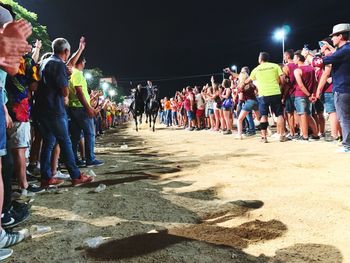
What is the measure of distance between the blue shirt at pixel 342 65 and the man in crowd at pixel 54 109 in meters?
4.49

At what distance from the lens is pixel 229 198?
366cm

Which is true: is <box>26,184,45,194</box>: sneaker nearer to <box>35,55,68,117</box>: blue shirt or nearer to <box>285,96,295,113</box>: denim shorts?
<box>35,55,68,117</box>: blue shirt

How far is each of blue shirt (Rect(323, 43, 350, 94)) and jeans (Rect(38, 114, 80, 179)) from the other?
4.61 metres

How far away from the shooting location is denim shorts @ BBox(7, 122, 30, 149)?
4109 mm

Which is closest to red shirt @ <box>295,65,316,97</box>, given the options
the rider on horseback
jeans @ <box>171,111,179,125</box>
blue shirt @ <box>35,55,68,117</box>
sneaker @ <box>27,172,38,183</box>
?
blue shirt @ <box>35,55,68,117</box>

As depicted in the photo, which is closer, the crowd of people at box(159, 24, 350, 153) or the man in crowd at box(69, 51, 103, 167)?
the man in crowd at box(69, 51, 103, 167)

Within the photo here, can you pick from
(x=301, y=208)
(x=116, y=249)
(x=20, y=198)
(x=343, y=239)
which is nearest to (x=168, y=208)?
(x=116, y=249)

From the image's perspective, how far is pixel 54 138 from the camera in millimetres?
4789

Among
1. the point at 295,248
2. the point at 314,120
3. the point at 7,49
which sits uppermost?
the point at 7,49

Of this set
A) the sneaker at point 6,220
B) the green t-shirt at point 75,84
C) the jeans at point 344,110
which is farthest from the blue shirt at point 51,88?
the jeans at point 344,110

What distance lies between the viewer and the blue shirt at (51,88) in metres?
4.48

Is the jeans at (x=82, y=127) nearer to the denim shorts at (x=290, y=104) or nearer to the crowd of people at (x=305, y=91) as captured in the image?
the crowd of people at (x=305, y=91)

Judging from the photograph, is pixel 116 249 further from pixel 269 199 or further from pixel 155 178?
pixel 155 178

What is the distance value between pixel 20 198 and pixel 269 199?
303 centimetres
